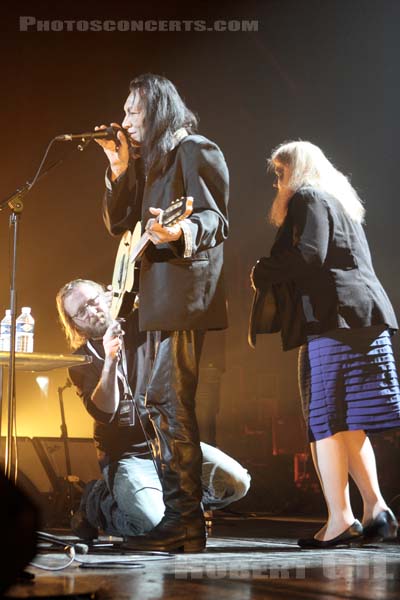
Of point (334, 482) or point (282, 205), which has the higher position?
point (282, 205)

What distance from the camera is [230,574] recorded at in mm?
2344

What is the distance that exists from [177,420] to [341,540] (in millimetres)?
820

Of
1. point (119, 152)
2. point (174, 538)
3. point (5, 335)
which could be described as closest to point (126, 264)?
point (119, 152)

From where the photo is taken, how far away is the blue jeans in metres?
3.35

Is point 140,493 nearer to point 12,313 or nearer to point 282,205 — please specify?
point 12,313

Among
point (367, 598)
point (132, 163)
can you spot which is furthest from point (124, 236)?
point (367, 598)

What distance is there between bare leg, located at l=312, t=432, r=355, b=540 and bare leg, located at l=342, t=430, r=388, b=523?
0.14ft


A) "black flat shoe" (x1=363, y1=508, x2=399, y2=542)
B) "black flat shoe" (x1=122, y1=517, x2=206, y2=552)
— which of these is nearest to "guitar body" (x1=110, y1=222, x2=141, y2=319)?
"black flat shoe" (x1=122, y1=517, x2=206, y2=552)

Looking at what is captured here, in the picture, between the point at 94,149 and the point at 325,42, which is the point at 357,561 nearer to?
the point at 94,149

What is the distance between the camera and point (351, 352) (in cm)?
329

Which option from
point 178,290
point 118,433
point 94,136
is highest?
point 94,136

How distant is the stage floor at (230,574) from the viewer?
195cm

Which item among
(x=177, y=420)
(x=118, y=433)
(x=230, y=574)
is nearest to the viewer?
(x=230, y=574)
